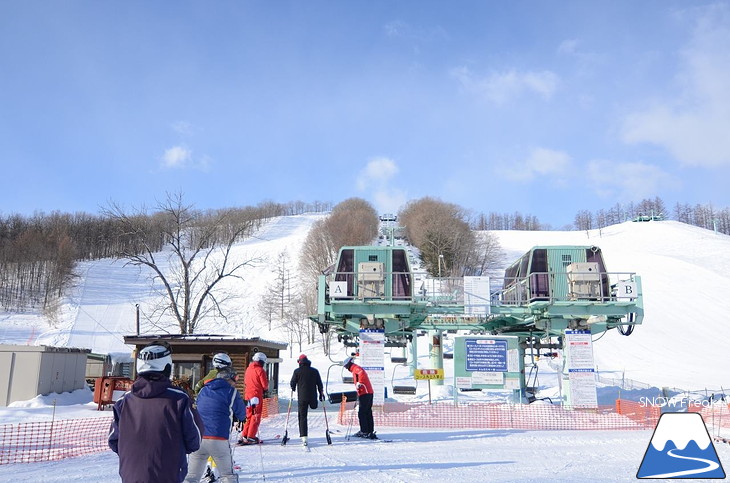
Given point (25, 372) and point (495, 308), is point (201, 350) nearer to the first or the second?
point (25, 372)

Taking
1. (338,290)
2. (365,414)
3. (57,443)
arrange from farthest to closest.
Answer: (338,290), (365,414), (57,443)

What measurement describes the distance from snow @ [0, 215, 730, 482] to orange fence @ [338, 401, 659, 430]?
133 centimetres

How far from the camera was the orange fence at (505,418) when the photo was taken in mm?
15562

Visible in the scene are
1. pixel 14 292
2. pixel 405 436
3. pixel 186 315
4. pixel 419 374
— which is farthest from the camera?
pixel 14 292

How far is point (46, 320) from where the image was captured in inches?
2473

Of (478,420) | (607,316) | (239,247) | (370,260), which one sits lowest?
(478,420)

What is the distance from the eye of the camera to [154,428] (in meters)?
3.73

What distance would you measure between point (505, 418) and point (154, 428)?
48.3ft

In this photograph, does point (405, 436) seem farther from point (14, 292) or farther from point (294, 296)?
point (14, 292)

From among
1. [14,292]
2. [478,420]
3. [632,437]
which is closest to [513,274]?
[478,420]

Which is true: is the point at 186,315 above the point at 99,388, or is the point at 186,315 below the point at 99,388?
above

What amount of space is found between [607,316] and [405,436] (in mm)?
11375

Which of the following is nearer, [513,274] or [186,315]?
[513,274]

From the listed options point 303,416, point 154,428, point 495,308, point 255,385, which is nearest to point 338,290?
point 495,308
